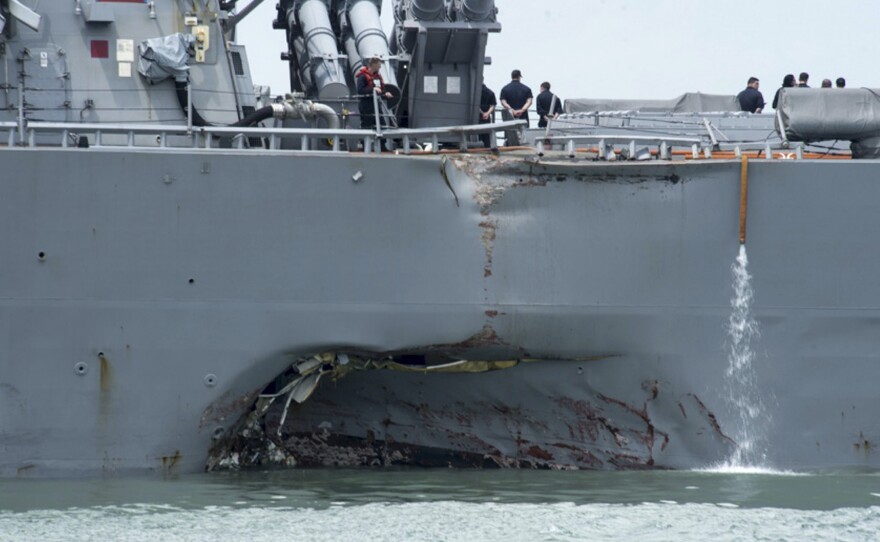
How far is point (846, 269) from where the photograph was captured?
13.0m

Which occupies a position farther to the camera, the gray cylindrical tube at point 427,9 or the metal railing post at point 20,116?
the gray cylindrical tube at point 427,9

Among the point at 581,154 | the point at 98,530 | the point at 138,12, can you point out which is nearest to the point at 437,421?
the point at 581,154

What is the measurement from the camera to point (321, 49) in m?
16.6

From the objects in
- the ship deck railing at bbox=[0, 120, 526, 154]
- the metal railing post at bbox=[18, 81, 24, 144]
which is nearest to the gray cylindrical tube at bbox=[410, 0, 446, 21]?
the ship deck railing at bbox=[0, 120, 526, 154]

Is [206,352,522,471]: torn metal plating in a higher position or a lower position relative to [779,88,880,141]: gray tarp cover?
lower

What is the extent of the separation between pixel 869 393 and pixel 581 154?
347 cm

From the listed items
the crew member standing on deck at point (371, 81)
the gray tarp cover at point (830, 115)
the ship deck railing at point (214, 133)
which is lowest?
the ship deck railing at point (214, 133)

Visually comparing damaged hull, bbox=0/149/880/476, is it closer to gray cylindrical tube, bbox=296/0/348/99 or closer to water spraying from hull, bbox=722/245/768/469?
water spraying from hull, bbox=722/245/768/469

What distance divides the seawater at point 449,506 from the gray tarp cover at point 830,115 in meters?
3.19

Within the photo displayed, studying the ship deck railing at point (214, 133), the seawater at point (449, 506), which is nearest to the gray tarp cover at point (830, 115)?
the ship deck railing at point (214, 133)

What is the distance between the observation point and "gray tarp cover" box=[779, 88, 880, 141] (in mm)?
13344

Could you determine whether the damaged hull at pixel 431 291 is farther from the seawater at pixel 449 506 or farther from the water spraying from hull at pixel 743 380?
the seawater at pixel 449 506

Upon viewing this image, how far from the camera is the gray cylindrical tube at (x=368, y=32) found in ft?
53.7

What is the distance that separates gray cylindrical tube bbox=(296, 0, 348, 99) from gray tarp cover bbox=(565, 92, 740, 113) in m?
2.94
